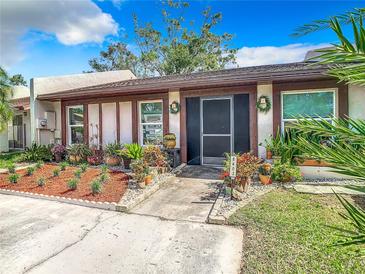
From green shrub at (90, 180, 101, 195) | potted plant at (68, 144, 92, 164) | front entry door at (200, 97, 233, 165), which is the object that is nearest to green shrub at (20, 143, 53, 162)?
potted plant at (68, 144, 92, 164)

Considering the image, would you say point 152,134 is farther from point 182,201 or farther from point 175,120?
point 182,201

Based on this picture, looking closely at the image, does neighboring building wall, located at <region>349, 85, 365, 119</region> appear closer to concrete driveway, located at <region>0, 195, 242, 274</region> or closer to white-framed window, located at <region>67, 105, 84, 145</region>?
concrete driveway, located at <region>0, 195, 242, 274</region>

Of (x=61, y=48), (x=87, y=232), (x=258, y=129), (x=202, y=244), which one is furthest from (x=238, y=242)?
(x=61, y=48)

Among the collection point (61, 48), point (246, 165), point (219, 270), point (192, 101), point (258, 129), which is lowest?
point (219, 270)

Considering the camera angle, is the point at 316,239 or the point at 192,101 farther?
the point at 192,101

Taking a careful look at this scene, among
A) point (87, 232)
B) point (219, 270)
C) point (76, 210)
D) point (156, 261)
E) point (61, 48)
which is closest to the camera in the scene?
point (219, 270)

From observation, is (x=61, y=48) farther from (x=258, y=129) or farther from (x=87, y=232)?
(x=87, y=232)

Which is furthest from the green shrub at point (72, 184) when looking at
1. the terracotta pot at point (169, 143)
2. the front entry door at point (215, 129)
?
the front entry door at point (215, 129)

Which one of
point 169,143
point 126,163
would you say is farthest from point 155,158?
point 126,163

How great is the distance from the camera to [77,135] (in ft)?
36.0

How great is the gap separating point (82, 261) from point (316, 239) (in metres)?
3.30

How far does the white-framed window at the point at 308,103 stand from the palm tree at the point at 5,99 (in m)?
11.5

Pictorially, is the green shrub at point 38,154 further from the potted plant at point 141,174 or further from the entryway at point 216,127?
the entryway at point 216,127

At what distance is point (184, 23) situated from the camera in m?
24.7
